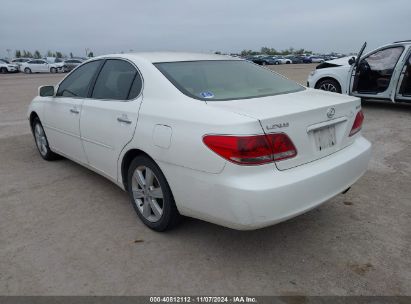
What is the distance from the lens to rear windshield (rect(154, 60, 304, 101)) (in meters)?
3.15

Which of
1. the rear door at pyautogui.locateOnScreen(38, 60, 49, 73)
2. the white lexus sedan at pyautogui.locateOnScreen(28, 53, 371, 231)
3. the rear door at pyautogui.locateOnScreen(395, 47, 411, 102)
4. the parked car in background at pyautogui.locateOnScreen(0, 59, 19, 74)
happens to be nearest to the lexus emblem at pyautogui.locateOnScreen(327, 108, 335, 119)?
the white lexus sedan at pyautogui.locateOnScreen(28, 53, 371, 231)

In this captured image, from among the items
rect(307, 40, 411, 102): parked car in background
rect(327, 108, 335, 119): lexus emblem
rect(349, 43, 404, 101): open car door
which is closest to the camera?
rect(327, 108, 335, 119): lexus emblem

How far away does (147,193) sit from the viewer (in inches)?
131

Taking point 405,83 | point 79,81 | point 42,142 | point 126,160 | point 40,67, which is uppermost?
point 79,81

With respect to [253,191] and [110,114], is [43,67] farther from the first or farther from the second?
[253,191]

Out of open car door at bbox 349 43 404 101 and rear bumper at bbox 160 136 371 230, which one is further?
open car door at bbox 349 43 404 101

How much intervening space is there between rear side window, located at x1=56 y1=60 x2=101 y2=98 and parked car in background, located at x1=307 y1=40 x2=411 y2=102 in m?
5.95

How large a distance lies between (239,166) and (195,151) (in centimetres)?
35

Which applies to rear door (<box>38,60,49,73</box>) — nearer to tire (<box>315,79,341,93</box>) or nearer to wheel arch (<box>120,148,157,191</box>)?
tire (<box>315,79,341,93</box>)

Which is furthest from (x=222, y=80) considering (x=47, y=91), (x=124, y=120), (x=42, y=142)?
(x=42, y=142)

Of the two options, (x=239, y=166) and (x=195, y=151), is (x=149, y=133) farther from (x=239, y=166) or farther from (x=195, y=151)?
(x=239, y=166)

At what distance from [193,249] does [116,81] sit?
186cm

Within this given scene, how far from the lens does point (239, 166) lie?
8.21 feet

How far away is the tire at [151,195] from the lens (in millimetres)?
3072
